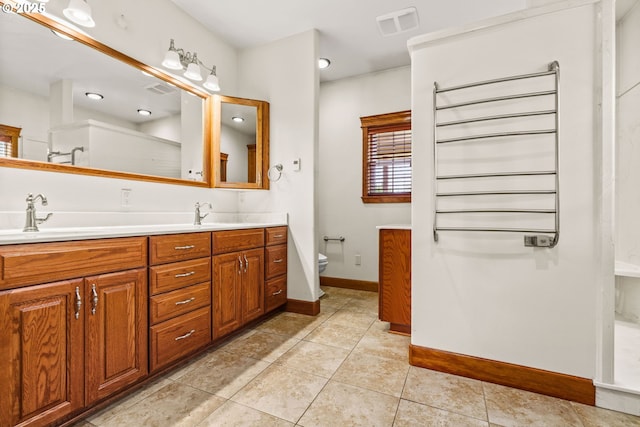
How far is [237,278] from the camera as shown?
7.09ft

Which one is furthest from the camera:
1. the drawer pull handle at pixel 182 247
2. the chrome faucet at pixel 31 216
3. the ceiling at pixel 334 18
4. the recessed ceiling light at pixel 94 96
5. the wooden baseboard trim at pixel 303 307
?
the wooden baseboard trim at pixel 303 307

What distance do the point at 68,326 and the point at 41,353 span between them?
0.12 m

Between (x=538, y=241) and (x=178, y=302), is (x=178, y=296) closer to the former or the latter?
(x=178, y=302)

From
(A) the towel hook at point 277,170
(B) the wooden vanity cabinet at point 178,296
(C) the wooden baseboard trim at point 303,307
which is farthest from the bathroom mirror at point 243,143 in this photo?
(C) the wooden baseboard trim at point 303,307

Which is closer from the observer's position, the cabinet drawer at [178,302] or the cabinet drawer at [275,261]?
the cabinet drawer at [178,302]

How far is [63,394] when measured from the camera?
3.89 feet

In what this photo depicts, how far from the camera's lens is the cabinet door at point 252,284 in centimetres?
223

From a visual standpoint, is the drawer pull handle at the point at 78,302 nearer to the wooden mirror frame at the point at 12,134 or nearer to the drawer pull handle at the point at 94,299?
the drawer pull handle at the point at 94,299

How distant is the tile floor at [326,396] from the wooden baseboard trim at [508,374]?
4cm

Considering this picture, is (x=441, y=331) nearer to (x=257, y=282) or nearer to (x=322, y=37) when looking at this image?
(x=257, y=282)

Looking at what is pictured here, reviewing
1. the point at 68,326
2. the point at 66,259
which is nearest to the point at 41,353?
the point at 68,326

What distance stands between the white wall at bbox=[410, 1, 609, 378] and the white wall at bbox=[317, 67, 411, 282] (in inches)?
66.1

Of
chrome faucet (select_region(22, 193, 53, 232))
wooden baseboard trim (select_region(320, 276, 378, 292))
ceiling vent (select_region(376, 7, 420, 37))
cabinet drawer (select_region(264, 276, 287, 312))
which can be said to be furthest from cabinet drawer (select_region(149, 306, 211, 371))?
ceiling vent (select_region(376, 7, 420, 37))

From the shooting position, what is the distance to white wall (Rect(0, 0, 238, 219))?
1590 millimetres
